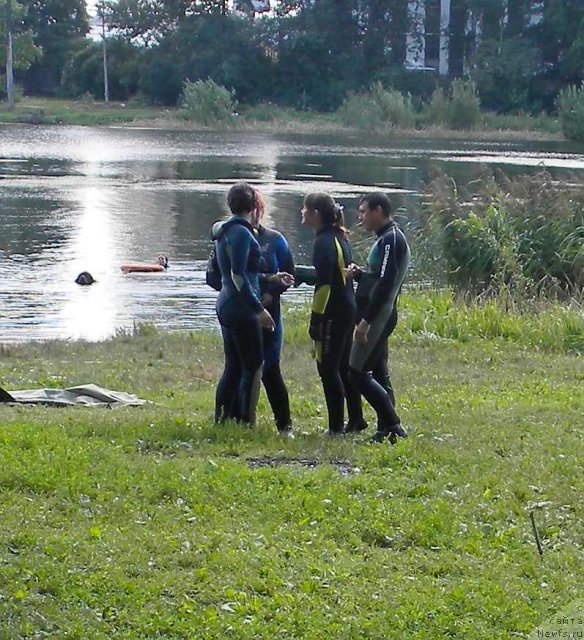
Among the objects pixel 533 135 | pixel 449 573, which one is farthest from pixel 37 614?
pixel 533 135

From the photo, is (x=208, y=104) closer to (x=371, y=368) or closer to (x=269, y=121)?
(x=269, y=121)

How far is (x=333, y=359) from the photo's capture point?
29.8ft

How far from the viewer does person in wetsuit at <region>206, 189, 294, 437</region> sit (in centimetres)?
914

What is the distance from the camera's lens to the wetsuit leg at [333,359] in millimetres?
9047

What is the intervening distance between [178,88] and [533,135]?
2994 cm

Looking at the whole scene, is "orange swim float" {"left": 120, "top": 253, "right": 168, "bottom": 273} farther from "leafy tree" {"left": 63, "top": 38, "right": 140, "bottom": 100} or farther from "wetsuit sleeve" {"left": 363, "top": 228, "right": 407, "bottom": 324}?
"leafy tree" {"left": 63, "top": 38, "right": 140, "bottom": 100}

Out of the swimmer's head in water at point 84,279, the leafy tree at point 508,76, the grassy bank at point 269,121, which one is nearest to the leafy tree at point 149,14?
the grassy bank at point 269,121

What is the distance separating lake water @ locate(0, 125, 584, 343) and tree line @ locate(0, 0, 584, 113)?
18737 mm

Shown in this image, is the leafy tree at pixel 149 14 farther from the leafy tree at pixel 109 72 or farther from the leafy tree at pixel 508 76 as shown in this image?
the leafy tree at pixel 508 76

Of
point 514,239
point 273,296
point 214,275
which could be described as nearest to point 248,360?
point 273,296

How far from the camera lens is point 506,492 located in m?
7.30

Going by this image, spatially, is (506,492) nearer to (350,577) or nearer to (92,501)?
(350,577)

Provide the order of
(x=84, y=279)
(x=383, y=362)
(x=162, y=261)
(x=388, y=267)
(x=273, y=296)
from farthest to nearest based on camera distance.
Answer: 1. (x=162, y=261)
2. (x=84, y=279)
3. (x=383, y=362)
4. (x=273, y=296)
5. (x=388, y=267)

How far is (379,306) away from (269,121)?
86.0m
